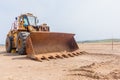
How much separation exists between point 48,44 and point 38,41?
793 millimetres

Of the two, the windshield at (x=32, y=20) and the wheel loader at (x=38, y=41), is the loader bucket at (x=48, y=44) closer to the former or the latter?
the wheel loader at (x=38, y=41)

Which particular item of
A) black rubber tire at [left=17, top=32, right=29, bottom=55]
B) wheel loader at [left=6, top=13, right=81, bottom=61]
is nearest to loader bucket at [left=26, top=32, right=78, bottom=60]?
wheel loader at [left=6, top=13, right=81, bottom=61]

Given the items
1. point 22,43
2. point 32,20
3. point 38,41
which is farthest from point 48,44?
point 32,20

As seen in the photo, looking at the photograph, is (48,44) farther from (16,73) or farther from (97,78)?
(97,78)

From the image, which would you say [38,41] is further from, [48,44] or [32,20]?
[32,20]

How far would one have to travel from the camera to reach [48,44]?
42.2ft

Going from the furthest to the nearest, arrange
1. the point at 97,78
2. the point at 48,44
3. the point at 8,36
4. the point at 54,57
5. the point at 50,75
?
1. the point at 8,36
2. the point at 48,44
3. the point at 54,57
4. the point at 50,75
5. the point at 97,78

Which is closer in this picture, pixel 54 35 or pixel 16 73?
pixel 16 73

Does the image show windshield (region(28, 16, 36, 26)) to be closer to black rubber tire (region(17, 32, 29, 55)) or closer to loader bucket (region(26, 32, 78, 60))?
black rubber tire (region(17, 32, 29, 55))

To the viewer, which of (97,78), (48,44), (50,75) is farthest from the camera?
(48,44)

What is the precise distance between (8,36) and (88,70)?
32.6 feet

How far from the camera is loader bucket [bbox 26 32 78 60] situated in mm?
11609

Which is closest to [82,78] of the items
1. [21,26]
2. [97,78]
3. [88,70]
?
[97,78]

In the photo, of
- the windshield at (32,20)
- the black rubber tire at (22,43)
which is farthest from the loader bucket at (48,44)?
the windshield at (32,20)
